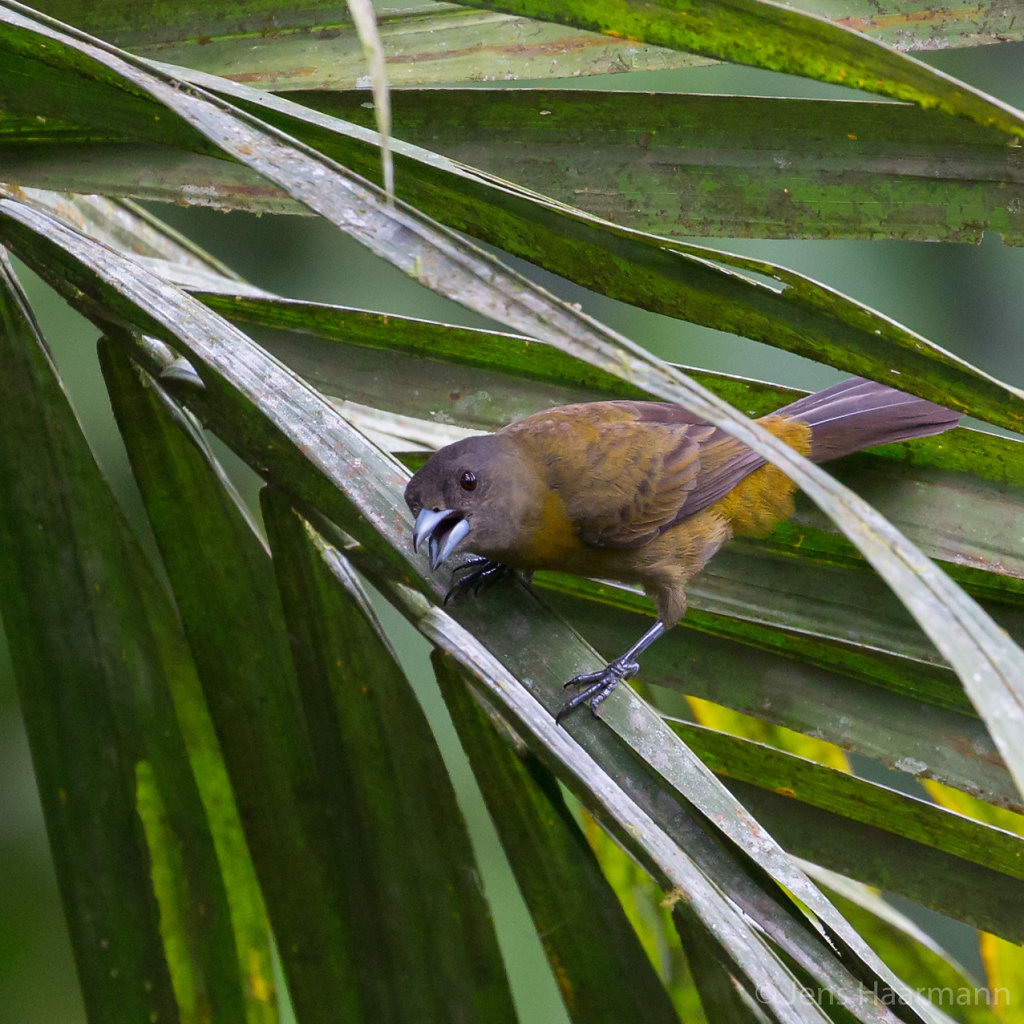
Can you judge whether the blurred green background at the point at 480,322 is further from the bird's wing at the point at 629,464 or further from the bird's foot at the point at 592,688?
the bird's foot at the point at 592,688

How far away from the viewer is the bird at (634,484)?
66.6 inches

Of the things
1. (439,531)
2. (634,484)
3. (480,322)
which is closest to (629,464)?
(634,484)

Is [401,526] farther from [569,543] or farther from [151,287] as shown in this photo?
[569,543]

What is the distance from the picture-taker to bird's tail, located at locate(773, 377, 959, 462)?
179cm

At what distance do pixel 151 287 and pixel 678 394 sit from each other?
714 millimetres

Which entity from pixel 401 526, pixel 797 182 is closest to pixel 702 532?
pixel 797 182

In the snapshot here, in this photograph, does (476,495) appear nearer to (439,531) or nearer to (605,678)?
(439,531)

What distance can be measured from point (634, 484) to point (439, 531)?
641 millimetres

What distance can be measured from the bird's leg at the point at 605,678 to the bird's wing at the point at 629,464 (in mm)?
473

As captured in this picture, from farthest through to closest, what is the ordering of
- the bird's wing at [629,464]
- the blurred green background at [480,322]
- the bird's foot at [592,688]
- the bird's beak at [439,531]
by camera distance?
the blurred green background at [480,322] → the bird's wing at [629,464] → the bird's beak at [439,531] → the bird's foot at [592,688]

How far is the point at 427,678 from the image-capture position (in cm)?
364

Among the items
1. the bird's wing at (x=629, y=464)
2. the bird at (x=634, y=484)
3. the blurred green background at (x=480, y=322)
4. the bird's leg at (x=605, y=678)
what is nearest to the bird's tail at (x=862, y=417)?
the bird at (x=634, y=484)

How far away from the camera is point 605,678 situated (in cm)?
110

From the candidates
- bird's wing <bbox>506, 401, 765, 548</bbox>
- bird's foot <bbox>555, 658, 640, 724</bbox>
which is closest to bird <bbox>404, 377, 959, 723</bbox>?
bird's wing <bbox>506, 401, 765, 548</bbox>
